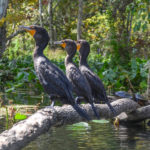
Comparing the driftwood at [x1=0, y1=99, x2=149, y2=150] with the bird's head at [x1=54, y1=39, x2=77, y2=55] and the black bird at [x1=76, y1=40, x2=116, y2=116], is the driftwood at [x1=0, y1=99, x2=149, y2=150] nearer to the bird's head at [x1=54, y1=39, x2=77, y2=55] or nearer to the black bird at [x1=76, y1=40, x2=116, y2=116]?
the black bird at [x1=76, y1=40, x2=116, y2=116]

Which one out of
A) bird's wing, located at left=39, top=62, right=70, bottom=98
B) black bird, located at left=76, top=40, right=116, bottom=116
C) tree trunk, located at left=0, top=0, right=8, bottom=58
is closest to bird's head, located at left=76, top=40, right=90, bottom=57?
black bird, located at left=76, top=40, right=116, bottom=116

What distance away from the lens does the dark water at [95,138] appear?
16.1 feet

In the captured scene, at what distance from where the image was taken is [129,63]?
13109 mm

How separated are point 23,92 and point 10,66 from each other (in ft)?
7.07

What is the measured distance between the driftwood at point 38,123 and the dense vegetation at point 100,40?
3083 millimetres

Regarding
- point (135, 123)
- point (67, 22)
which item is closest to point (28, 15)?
point (67, 22)

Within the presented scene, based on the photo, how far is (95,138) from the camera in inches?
215

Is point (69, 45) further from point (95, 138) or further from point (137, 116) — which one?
point (137, 116)

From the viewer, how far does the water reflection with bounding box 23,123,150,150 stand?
16.1 ft

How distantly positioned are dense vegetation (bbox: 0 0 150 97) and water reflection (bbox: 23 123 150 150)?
66.4 inches

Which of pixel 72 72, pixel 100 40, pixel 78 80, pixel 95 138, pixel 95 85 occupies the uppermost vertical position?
pixel 100 40

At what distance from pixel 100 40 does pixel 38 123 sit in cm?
2224

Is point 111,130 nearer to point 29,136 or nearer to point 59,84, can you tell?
point 59,84

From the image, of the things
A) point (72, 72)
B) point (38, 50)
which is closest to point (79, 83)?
point (72, 72)
